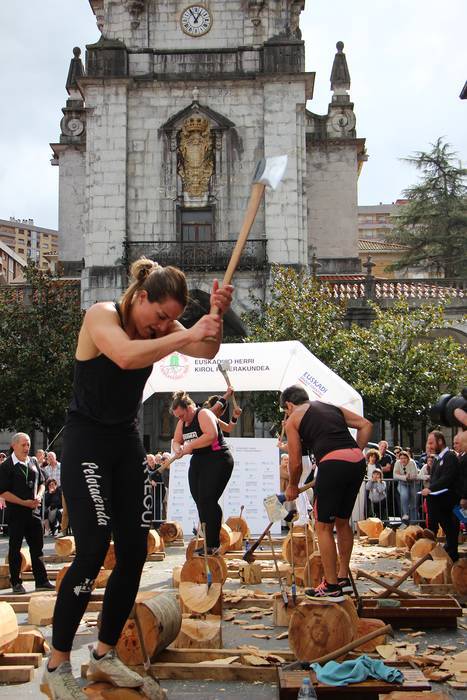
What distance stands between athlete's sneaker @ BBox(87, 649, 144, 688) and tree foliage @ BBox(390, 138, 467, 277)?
160 ft

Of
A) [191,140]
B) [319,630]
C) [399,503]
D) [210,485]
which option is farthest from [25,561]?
[191,140]

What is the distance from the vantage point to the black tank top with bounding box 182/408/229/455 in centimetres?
977

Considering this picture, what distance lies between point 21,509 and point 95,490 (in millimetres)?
6317

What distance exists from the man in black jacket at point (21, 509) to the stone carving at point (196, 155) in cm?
2332

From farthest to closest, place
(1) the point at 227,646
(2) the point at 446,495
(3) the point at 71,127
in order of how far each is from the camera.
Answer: (3) the point at 71,127 → (2) the point at 446,495 → (1) the point at 227,646

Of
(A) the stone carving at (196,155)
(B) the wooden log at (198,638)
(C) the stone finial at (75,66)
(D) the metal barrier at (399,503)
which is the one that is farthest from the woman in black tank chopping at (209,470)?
(C) the stone finial at (75,66)

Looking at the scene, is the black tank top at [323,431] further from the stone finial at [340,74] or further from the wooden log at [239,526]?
the stone finial at [340,74]

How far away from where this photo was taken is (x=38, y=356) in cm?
2828

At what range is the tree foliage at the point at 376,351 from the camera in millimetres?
24719

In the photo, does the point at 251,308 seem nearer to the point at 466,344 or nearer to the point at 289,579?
the point at 466,344

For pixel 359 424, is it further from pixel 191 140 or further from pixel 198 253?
pixel 191 140

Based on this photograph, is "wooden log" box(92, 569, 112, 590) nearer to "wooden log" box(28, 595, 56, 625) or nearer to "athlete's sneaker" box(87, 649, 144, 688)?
"wooden log" box(28, 595, 56, 625)

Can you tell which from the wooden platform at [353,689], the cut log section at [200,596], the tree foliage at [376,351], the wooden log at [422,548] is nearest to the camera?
the wooden platform at [353,689]

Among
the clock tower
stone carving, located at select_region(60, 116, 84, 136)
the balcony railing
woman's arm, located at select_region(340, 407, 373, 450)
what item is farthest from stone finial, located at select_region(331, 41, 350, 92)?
woman's arm, located at select_region(340, 407, 373, 450)
